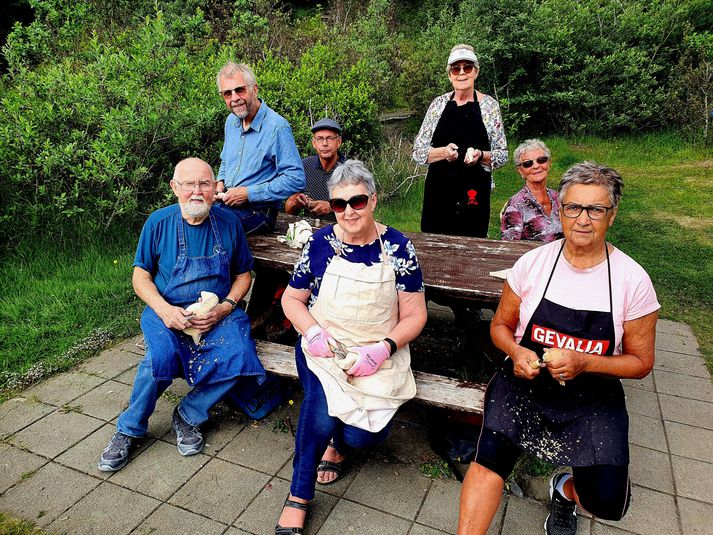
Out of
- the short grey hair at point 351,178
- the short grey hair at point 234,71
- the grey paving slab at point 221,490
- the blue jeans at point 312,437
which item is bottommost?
the grey paving slab at point 221,490

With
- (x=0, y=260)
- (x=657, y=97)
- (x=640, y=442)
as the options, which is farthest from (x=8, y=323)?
(x=657, y=97)

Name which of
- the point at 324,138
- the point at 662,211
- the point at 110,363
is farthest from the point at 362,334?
the point at 662,211

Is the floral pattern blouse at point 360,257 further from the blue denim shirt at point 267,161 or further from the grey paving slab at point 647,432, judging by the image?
the grey paving slab at point 647,432

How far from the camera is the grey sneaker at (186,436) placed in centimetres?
291

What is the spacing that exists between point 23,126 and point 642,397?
5832 millimetres

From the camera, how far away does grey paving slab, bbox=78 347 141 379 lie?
371 centimetres

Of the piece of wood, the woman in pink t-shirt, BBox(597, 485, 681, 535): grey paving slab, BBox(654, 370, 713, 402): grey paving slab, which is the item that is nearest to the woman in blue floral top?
the piece of wood

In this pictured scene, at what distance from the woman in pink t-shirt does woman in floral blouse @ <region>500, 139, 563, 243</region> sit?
4.31 ft

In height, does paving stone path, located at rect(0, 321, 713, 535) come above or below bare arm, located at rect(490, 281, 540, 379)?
below

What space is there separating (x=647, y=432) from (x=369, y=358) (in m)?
1.93

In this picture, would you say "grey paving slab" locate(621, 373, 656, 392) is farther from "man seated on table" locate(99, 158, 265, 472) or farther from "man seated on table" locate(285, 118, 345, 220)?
"man seated on table" locate(285, 118, 345, 220)

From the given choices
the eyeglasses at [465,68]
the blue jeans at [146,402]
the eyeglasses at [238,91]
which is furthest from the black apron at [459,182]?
the blue jeans at [146,402]

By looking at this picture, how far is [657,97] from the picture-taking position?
10.2m

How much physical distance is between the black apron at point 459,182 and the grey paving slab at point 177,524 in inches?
108
